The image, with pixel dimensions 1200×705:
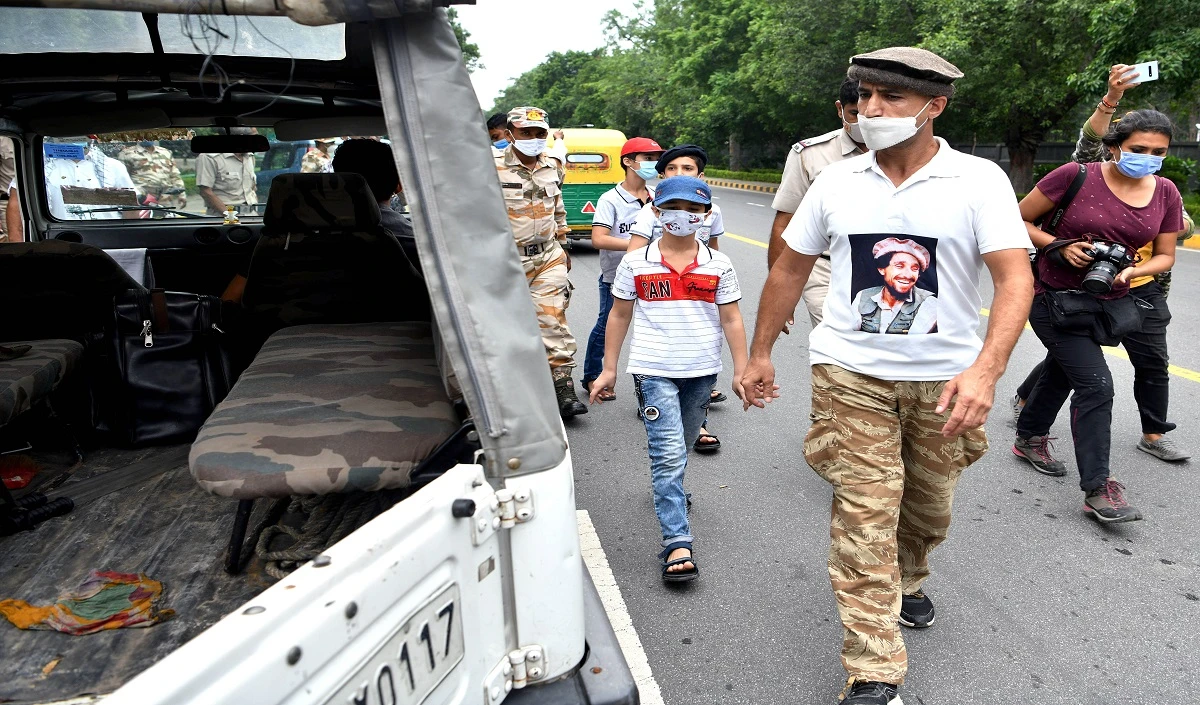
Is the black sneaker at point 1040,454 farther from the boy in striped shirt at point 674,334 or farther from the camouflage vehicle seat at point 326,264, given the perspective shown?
the camouflage vehicle seat at point 326,264

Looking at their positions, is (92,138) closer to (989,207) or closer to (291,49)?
(291,49)

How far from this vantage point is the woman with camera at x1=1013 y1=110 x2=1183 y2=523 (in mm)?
4113

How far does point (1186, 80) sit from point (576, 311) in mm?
13198

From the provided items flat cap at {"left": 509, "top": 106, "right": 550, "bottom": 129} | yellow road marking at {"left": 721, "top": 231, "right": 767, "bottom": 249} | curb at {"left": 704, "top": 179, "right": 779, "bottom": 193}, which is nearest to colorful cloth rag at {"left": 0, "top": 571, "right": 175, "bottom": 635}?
flat cap at {"left": 509, "top": 106, "right": 550, "bottom": 129}

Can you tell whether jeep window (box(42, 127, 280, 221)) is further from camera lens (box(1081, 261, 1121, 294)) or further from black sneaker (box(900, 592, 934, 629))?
camera lens (box(1081, 261, 1121, 294))

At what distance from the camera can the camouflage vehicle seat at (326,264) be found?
421 cm

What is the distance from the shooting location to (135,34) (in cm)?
224

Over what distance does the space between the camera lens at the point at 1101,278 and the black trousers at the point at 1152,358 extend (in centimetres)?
37

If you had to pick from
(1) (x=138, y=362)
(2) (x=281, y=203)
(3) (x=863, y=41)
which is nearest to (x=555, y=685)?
(1) (x=138, y=362)

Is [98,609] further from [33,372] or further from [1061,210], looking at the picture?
[1061,210]

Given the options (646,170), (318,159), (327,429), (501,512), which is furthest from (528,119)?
(501,512)

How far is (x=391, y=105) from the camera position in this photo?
174 cm

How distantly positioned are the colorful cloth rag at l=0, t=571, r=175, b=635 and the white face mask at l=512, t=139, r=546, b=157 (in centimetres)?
358

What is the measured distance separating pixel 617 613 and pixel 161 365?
2208 mm
